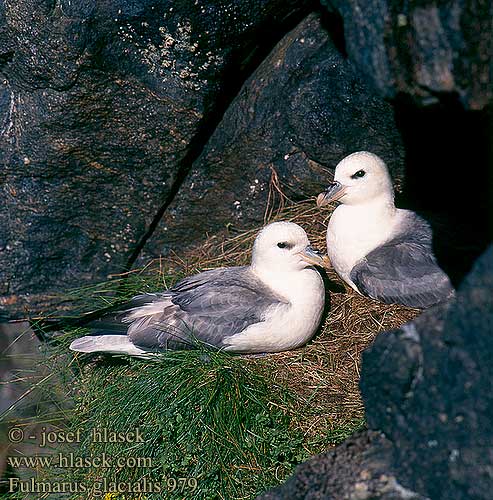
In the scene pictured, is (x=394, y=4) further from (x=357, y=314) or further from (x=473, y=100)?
(x=357, y=314)

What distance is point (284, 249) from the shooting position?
4.18 m

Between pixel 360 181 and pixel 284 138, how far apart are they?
0.60 metres

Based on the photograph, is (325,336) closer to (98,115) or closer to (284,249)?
(284,249)

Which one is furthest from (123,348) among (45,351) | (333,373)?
(333,373)

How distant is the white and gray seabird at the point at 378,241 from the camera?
4055 millimetres

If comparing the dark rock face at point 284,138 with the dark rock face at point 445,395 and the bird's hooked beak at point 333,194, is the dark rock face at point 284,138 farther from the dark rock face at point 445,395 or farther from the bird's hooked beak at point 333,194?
the dark rock face at point 445,395

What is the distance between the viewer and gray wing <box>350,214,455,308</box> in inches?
158

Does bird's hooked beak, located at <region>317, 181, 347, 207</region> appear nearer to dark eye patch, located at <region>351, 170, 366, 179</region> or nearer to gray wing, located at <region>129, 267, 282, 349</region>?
→ dark eye patch, located at <region>351, 170, 366, 179</region>

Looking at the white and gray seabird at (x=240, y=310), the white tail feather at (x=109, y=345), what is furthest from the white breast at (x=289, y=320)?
the white tail feather at (x=109, y=345)

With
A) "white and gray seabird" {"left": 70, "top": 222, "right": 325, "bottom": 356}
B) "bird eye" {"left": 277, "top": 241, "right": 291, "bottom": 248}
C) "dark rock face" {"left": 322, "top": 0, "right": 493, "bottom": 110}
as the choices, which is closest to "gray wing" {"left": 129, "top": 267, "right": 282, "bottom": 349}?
"white and gray seabird" {"left": 70, "top": 222, "right": 325, "bottom": 356}

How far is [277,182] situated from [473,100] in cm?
248

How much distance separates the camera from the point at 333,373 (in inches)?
158

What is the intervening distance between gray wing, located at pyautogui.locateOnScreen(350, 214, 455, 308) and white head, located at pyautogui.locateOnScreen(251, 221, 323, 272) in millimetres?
275

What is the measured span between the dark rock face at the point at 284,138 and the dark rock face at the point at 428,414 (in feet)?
6.70
